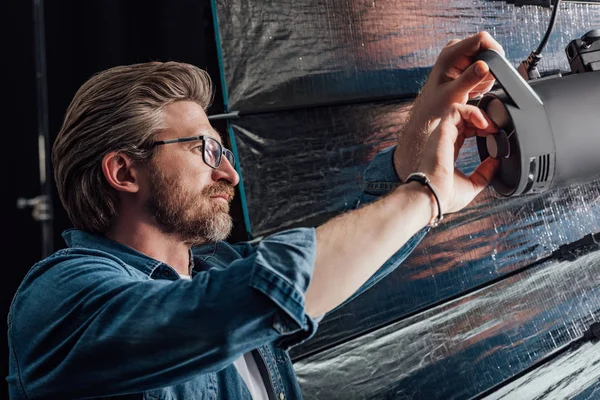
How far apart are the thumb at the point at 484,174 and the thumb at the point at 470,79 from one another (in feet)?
0.36

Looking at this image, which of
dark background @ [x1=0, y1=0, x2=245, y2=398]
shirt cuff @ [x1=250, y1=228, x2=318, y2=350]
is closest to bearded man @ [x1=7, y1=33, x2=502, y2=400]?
shirt cuff @ [x1=250, y1=228, x2=318, y2=350]

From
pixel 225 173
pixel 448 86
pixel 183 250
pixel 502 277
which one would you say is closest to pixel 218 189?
pixel 225 173

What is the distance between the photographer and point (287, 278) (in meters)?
0.65

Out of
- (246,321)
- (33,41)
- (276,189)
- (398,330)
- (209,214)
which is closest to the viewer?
(246,321)

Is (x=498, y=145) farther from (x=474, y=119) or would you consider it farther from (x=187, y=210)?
(x=187, y=210)

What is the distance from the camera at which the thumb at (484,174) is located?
3.02ft

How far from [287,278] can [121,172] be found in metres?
0.61

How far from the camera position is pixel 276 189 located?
1.23 m

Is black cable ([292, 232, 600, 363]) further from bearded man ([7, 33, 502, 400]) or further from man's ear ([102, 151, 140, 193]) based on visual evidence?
man's ear ([102, 151, 140, 193])

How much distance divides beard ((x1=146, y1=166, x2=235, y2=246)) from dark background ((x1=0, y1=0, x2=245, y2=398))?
100mm

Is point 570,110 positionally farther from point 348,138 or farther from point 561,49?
point 561,49

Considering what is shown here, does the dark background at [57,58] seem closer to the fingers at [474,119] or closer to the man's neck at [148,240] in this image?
the man's neck at [148,240]

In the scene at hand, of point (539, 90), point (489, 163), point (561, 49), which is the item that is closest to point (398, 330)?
point (489, 163)

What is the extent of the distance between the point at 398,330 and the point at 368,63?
1.91ft
